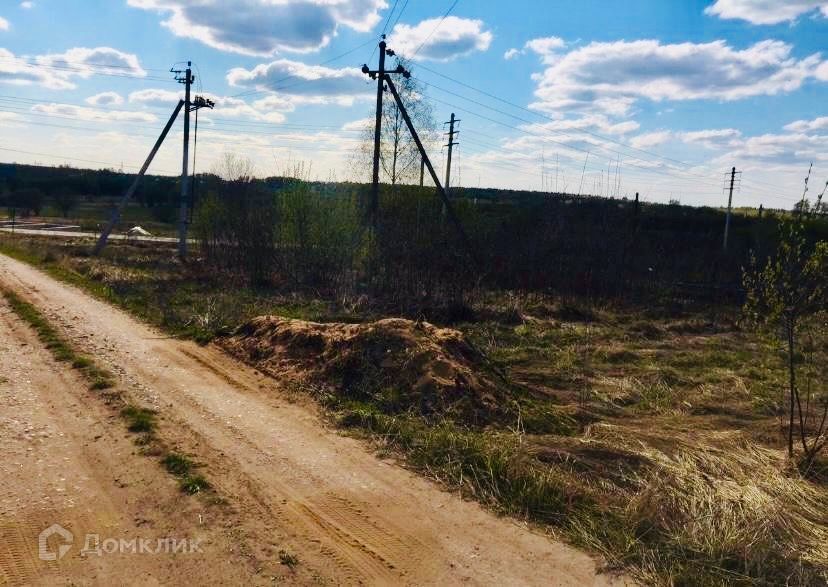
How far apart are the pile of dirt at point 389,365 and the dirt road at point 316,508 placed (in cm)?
71

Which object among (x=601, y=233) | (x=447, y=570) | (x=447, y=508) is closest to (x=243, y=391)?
(x=447, y=508)

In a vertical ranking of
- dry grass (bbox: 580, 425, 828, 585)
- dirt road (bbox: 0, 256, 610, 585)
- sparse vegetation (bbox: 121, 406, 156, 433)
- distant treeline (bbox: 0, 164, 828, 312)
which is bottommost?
dirt road (bbox: 0, 256, 610, 585)

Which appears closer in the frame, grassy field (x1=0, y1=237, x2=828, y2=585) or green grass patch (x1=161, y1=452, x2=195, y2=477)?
grassy field (x1=0, y1=237, x2=828, y2=585)

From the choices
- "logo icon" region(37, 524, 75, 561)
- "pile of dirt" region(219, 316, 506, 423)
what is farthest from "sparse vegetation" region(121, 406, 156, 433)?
"pile of dirt" region(219, 316, 506, 423)

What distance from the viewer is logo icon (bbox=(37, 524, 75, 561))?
11.5 ft

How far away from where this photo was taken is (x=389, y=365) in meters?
7.12

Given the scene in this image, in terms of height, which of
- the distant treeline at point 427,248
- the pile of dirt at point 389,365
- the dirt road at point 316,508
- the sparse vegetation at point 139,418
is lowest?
the dirt road at point 316,508

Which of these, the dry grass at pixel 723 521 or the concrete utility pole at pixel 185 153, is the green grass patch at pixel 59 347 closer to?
the dry grass at pixel 723 521

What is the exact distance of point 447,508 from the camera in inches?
175

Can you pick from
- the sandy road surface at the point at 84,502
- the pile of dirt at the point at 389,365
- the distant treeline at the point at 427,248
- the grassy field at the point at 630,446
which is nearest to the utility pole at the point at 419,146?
the distant treeline at the point at 427,248

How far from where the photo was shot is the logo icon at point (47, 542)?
3.51 meters

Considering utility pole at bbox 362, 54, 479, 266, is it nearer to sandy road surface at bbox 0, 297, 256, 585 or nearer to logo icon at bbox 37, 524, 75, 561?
sandy road surface at bbox 0, 297, 256, 585

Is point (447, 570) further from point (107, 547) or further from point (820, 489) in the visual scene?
point (820, 489)

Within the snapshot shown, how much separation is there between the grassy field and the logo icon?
3.23 feet
